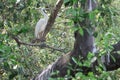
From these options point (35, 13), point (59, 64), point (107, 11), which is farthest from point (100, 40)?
point (35, 13)

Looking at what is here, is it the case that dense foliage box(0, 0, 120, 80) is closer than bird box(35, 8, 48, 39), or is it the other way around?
dense foliage box(0, 0, 120, 80)

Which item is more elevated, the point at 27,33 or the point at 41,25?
the point at 41,25

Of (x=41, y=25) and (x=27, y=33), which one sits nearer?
(x=41, y=25)

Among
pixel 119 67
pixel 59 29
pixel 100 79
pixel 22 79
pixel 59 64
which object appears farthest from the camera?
pixel 59 29

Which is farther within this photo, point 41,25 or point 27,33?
point 27,33

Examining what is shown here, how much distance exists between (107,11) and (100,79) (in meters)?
0.40

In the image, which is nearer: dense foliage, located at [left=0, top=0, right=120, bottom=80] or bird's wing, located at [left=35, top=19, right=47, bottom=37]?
dense foliage, located at [left=0, top=0, right=120, bottom=80]

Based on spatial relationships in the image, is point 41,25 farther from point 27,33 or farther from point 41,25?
point 27,33

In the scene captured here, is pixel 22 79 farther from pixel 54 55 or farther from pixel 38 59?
pixel 54 55

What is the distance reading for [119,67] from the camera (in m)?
2.34

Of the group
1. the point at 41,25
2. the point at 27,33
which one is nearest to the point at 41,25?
the point at 41,25

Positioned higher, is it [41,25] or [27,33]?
[41,25]

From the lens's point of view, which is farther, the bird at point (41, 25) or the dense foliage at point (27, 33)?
the bird at point (41, 25)

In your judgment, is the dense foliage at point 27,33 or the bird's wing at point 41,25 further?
the bird's wing at point 41,25
